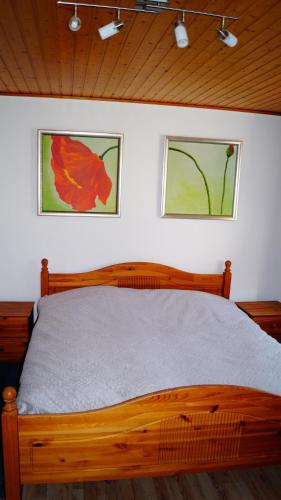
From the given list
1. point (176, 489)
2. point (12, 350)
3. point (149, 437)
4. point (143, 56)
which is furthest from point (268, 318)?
point (143, 56)

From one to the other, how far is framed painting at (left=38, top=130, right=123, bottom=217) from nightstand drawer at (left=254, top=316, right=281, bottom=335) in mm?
1538

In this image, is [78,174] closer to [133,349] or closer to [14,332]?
[14,332]

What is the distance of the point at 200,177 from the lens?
3.33m

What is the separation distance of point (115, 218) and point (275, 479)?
215 cm

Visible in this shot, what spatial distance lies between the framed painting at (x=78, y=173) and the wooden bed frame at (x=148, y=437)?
191cm

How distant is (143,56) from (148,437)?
187 centimetres

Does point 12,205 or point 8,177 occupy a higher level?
point 8,177

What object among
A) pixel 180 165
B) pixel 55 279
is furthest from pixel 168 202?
pixel 55 279

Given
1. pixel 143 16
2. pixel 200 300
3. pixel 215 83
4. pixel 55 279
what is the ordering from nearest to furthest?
pixel 143 16 → pixel 215 83 → pixel 200 300 → pixel 55 279

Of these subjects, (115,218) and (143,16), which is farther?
(115,218)

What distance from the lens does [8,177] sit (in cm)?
313

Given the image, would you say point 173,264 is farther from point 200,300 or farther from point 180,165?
point 180,165

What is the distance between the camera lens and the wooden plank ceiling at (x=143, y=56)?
157cm

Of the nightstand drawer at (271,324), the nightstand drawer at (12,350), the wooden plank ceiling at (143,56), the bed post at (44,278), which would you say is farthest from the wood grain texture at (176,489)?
the wooden plank ceiling at (143,56)
